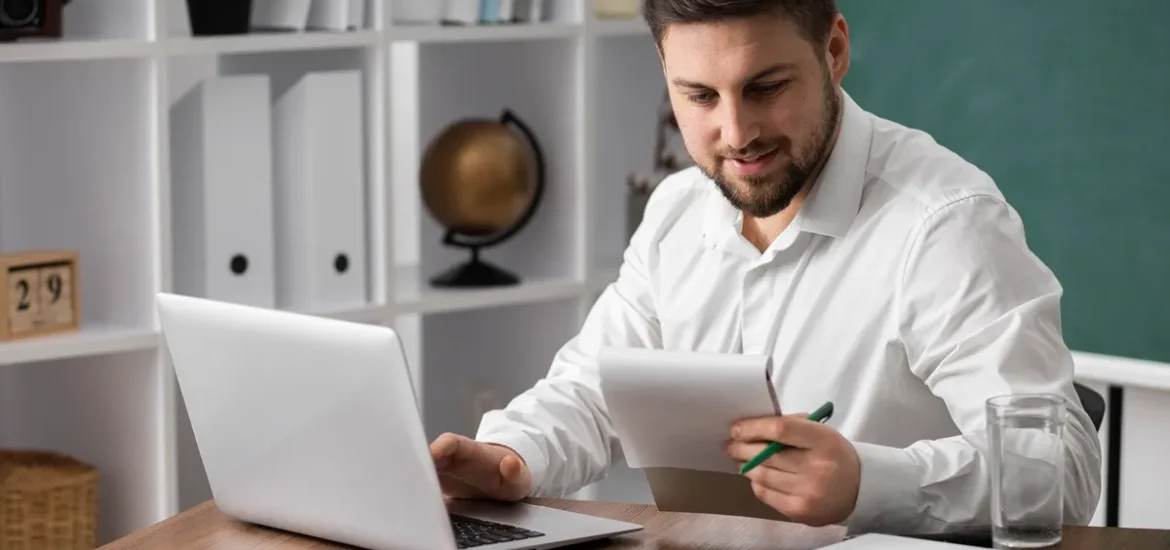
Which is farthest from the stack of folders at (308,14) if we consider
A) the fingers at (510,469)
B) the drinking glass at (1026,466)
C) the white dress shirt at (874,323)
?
the drinking glass at (1026,466)

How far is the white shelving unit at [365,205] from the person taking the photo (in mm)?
2615

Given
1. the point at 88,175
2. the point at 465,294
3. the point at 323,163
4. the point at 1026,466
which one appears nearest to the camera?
the point at 1026,466

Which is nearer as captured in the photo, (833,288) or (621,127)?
(833,288)

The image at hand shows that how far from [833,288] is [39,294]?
132cm

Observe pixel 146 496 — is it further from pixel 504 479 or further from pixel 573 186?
pixel 504 479

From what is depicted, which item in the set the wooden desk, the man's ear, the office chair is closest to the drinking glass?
the wooden desk

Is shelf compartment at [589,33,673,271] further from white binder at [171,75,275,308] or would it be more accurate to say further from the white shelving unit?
white binder at [171,75,275,308]

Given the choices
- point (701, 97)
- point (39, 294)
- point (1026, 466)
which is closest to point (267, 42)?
point (39, 294)

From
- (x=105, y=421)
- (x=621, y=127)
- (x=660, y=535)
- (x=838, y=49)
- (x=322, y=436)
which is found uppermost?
(x=838, y=49)

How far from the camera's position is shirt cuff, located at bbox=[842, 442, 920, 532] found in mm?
1505

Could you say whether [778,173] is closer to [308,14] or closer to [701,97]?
[701,97]

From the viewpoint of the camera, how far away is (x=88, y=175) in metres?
2.68

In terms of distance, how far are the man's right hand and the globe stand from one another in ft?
4.56

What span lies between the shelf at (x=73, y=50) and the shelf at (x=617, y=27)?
88 centimetres
